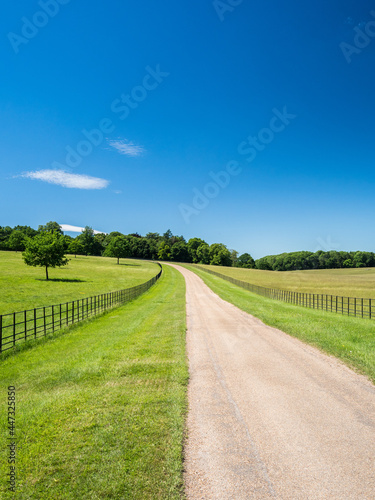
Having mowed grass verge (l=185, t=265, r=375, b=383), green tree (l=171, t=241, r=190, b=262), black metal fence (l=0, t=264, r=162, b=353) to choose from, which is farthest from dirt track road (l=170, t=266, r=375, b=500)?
green tree (l=171, t=241, r=190, b=262)

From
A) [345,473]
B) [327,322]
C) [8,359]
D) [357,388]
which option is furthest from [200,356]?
[327,322]

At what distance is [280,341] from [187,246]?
6122 inches

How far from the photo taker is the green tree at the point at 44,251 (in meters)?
50.0

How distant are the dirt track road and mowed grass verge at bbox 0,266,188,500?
510 millimetres

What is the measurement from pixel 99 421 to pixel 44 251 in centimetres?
4960

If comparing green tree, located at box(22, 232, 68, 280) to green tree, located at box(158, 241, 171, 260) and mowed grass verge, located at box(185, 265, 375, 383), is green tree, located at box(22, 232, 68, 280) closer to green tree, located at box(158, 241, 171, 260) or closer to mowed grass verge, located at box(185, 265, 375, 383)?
mowed grass verge, located at box(185, 265, 375, 383)

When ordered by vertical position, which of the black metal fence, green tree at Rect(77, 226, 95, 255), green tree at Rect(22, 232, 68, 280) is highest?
green tree at Rect(77, 226, 95, 255)

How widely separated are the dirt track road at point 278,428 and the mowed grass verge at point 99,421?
510 mm

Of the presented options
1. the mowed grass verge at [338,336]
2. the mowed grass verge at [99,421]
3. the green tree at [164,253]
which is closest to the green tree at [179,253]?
the green tree at [164,253]

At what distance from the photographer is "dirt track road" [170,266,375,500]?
4312mm

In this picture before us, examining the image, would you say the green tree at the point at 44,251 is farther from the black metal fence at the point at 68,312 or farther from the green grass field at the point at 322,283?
the green grass field at the point at 322,283

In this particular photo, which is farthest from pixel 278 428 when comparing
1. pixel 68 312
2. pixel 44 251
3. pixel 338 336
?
pixel 44 251

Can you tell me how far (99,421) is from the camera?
602 centimetres

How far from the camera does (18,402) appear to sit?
7430mm
